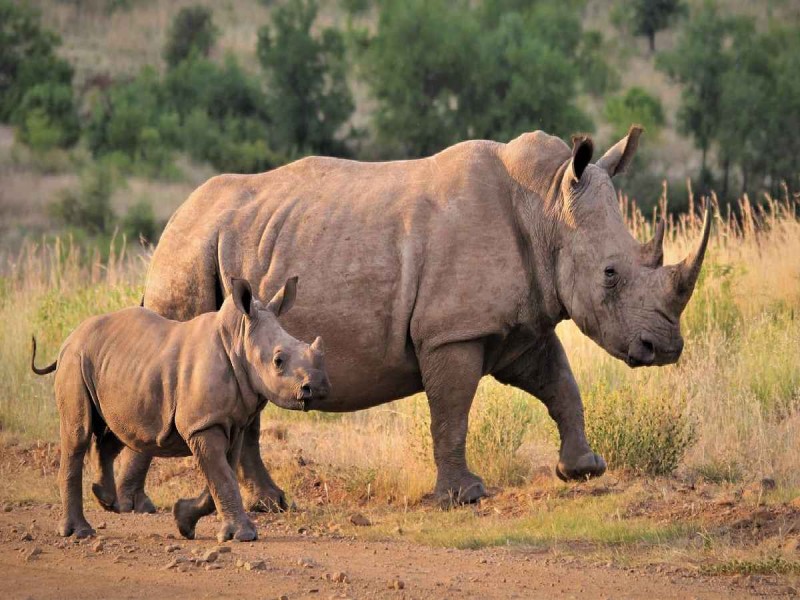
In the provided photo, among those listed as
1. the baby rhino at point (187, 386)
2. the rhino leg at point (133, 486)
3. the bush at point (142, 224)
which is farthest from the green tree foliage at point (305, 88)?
the baby rhino at point (187, 386)

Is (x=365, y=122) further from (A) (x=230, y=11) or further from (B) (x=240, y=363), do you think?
(B) (x=240, y=363)

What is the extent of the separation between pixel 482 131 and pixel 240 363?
89.7ft

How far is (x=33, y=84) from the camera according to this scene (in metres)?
40.5

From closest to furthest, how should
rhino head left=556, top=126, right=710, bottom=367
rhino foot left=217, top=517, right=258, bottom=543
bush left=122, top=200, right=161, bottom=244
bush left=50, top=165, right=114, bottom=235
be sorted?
rhino foot left=217, top=517, right=258, bottom=543
rhino head left=556, top=126, right=710, bottom=367
bush left=122, top=200, right=161, bottom=244
bush left=50, top=165, right=114, bottom=235

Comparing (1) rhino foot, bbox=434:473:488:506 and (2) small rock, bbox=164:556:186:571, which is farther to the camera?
(1) rhino foot, bbox=434:473:488:506

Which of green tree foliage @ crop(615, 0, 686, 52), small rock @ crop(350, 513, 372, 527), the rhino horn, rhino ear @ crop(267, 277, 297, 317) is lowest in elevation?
small rock @ crop(350, 513, 372, 527)

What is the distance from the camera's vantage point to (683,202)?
2986 cm

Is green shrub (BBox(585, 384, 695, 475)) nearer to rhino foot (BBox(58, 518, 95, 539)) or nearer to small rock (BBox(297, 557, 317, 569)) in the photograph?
small rock (BBox(297, 557, 317, 569))

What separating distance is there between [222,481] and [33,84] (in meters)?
35.1

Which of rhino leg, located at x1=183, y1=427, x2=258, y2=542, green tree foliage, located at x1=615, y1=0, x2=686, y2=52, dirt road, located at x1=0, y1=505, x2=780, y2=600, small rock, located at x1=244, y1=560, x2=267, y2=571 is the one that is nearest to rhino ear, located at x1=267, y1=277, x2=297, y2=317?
rhino leg, located at x1=183, y1=427, x2=258, y2=542

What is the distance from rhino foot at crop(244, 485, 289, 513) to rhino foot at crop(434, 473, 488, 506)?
0.90 meters

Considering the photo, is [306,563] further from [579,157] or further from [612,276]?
[579,157]

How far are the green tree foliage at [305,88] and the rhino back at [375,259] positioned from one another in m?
27.8

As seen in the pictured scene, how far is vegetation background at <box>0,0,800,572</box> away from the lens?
31.4 ft
